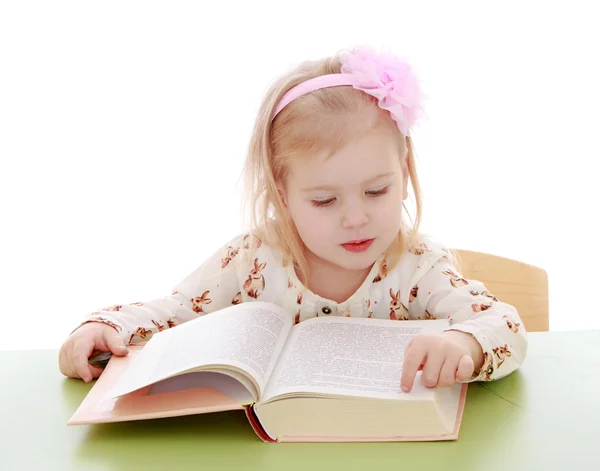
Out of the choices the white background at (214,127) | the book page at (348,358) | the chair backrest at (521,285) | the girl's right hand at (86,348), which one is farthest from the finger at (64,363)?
the white background at (214,127)

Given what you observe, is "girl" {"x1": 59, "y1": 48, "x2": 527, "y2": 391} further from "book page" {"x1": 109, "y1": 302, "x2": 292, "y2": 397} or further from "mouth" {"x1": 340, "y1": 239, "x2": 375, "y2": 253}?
"book page" {"x1": 109, "y1": 302, "x2": 292, "y2": 397}

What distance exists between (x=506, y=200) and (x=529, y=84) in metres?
0.37

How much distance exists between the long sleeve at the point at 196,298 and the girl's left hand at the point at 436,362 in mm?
510

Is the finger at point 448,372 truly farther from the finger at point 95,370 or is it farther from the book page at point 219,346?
the finger at point 95,370

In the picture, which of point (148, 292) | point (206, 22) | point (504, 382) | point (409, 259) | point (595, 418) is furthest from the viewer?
point (148, 292)

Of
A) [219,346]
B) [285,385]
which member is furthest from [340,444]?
[219,346]

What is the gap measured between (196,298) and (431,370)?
571mm

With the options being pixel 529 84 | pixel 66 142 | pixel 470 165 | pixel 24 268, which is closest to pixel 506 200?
pixel 470 165

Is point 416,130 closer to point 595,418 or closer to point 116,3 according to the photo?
Answer: point 595,418

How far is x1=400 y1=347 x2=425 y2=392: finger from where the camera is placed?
3.20 ft

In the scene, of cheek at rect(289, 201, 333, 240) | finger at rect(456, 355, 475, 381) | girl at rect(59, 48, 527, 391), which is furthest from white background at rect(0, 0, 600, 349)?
finger at rect(456, 355, 475, 381)

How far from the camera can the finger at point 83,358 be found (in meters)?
1.21

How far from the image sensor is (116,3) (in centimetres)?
245

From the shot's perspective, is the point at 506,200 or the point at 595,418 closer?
the point at 595,418
